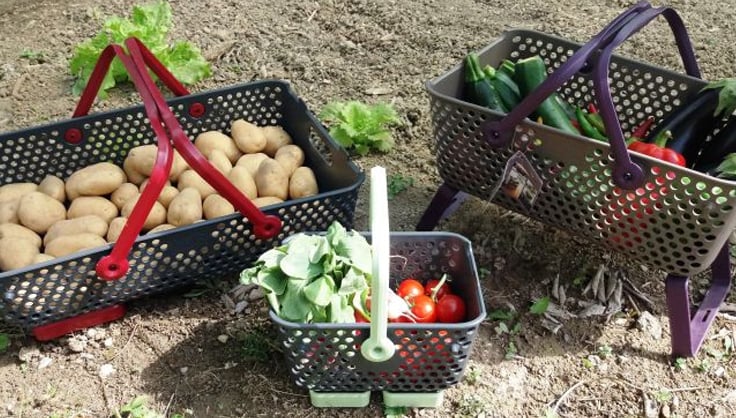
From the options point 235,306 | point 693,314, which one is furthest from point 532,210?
point 235,306

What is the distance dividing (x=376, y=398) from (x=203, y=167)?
2.76ft

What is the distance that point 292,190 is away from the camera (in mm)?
2551

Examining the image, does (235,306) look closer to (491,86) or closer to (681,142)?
(491,86)

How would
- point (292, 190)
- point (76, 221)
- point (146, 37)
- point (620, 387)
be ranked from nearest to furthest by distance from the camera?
point (620, 387), point (76, 221), point (292, 190), point (146, 37)

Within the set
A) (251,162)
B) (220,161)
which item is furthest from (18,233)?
(251,162)

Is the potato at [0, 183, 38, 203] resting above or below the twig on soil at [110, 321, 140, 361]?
above

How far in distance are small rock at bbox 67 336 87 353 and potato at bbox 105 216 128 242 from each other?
0.33 m

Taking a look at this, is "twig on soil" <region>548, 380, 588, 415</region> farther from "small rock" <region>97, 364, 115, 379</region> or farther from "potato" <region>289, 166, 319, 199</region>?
"small rock" <region>97, 364, 115, 379</region>

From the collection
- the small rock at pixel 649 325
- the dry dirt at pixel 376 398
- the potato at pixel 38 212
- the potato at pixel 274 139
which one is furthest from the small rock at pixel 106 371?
the small rock at pixel 649 325

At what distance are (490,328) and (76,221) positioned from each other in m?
1.40

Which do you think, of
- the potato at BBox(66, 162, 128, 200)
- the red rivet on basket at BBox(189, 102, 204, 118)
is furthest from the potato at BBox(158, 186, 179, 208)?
the red rivet on basket at BBox(189, 102, 204, 118)

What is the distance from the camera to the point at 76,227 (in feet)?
7.69

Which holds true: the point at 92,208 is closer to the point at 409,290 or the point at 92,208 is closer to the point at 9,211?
the point at 9,211

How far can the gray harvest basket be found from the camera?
1903mm
